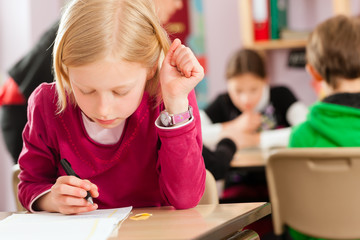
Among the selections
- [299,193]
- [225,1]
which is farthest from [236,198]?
[225,1]

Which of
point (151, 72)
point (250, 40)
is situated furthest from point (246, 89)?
point (151, 72)

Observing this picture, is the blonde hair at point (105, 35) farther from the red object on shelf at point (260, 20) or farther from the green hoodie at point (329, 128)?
the red object on shelf at point (260, 20)

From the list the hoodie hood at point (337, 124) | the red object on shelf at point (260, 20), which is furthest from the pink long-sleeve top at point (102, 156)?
the red object on shelf at point (260, 20)

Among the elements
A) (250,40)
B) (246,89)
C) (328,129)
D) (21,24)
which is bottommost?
(246,89)

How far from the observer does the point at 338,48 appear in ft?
6.72

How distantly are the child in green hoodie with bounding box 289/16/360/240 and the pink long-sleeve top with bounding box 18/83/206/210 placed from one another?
88 centimetres

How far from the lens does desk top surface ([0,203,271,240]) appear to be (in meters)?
0.83

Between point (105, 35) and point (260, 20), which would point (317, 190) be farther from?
point (260, 20)

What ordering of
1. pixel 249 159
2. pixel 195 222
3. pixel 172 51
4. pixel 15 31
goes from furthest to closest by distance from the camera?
pixel 15 31 → pixel 249 159 → pixel 172 51 → pixel 195 222

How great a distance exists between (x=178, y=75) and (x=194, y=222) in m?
0.35

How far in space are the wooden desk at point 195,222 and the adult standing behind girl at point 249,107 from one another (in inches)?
74.2

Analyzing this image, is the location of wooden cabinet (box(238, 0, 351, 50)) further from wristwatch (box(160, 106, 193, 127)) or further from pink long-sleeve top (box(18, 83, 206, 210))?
wristwatch (box(160, 106, 193, 127))

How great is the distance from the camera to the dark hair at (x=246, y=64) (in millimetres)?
3242

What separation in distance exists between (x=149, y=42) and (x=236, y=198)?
5.48 ft
